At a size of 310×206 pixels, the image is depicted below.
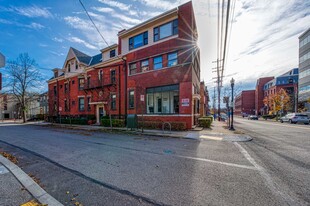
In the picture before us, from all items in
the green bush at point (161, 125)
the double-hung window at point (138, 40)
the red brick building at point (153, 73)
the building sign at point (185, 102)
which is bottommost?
the green bush at point (161, 125)

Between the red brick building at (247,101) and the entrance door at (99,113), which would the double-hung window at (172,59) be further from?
the red brick building at (247,101)

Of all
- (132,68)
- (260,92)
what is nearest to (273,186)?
(132,68)

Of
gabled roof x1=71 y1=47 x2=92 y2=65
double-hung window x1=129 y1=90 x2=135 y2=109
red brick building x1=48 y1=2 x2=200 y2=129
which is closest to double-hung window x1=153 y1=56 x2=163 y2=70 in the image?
red brick building x1=48 y1=2 x2=200 y2=129

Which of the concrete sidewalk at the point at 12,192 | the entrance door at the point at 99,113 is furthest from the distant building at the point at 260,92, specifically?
the concrete sidewalk at the point at 12,192

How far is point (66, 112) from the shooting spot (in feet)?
87.1

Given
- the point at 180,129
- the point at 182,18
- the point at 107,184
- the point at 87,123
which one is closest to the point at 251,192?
the point at 107,184

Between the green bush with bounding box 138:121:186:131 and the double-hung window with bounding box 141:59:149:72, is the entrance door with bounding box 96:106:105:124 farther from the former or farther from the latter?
the double-hung window with bounding box 141:59:149:72

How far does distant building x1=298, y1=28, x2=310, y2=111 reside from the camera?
3809 centimetres

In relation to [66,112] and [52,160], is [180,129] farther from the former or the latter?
[66,112]

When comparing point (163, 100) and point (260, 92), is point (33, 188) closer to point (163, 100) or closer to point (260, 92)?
point (163, 100)

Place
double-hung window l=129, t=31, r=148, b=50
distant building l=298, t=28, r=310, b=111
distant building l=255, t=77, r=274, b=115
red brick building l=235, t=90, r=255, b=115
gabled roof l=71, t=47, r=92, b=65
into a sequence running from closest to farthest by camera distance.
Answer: double-hung window l=129, t=31, r=148, b=50 → gabled roof l=71, t=47, r=92, b=65 → distant building l=298, t=28, r=310, b=111 → distant building l=255, t=77, r=274, b=115 → red brick building l=235, t=90, r=255, b=115

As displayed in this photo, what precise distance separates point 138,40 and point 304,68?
5070cm

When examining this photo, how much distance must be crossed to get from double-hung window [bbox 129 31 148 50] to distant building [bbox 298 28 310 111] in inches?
1827

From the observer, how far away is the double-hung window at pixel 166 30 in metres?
14.8
